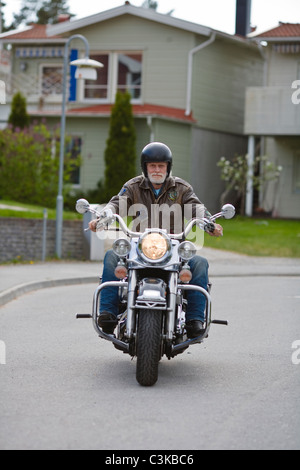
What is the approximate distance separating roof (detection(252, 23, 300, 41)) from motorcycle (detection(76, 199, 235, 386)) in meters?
26.6

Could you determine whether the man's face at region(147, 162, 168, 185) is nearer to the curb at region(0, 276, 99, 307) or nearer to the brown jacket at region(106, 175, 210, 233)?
the brown jacket at region(106, 175, 210, 233)

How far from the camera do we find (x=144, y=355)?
6.78 m

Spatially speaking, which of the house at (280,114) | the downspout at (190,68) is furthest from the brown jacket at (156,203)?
the downspout at (190,68)

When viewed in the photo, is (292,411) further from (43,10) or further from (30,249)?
(43,10)

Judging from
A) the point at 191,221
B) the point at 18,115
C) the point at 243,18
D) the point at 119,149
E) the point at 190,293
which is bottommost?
the point at 190,293

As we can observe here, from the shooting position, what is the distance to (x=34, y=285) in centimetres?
1498

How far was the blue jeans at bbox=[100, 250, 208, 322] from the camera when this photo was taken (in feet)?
24.3

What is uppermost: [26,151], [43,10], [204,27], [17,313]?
[43,10]

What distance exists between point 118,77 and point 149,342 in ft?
95.8

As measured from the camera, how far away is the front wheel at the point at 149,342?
6738mm

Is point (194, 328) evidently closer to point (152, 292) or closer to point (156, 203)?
point (152, 292)

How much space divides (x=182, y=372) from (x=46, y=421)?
7.07 ft

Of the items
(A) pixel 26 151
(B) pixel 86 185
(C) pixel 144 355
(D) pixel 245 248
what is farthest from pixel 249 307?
(B) pixel 86 185

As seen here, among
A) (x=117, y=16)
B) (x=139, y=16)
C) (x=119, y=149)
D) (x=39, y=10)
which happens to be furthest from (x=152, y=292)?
(x=39, y=10)
